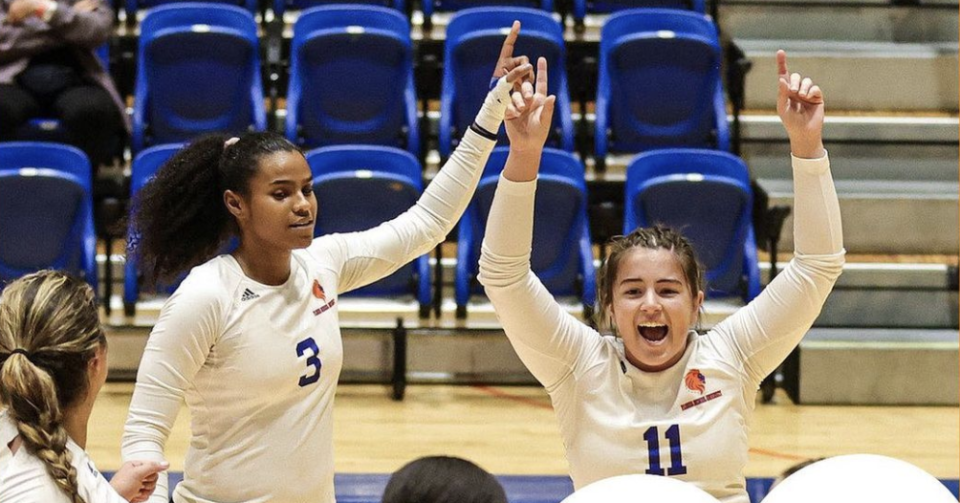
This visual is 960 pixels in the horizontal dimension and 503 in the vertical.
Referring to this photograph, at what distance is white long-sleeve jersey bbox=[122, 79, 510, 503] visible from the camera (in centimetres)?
239

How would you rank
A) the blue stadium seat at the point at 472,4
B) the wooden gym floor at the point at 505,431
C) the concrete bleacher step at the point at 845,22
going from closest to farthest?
1. the wooden gym floor at the point at 505,431
2. the blue stadium seat at the point at 472,4
3. the concrete bleacher step at the point at 845,22

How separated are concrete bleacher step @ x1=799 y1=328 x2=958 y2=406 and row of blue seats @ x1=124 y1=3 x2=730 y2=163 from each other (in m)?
1.13

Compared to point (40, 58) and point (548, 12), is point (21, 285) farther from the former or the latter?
point (548, 12)

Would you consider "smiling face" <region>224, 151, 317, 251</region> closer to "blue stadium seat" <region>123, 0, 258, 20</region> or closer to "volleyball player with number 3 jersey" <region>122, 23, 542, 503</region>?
"volleyball player with number 3 jersey" <region>122, 23, 542, 503</region>

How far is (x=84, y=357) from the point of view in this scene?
6.41ft

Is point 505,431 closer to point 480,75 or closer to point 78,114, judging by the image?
point 480,75

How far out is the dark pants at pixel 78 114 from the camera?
→ 570 centimetres

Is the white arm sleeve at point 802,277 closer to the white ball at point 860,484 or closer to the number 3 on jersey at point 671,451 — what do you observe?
the number 3 on jersey at point 671,451

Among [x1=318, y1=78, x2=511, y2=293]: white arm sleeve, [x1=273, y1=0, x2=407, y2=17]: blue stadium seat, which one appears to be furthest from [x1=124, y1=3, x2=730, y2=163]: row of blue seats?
[x1=318, y1=78, x2=511, y2=293]: white arm sleeve

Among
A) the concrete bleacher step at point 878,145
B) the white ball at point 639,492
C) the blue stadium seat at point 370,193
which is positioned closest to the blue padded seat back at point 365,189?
the blue stadium seat at point 370,193

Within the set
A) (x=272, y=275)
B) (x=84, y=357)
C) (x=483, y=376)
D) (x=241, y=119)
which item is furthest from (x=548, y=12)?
(x=84, y=357)

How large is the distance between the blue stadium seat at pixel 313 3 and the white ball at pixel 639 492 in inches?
208

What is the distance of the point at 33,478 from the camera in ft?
6.04

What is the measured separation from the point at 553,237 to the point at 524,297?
10.1 feet
